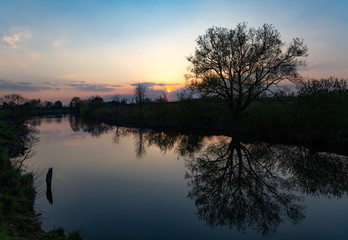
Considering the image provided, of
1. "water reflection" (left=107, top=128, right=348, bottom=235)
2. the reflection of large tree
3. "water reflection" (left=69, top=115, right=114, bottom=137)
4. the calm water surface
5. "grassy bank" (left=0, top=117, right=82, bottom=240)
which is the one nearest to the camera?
"grassy bank" (left=0, top=117, right=82, bottom=240)

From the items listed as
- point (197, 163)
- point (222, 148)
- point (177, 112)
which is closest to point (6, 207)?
point (197, 163)

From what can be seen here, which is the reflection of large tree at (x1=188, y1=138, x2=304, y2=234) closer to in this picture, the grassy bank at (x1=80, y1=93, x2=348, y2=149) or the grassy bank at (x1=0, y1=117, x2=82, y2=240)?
the grassy bank at (x1=0, y1=117, x2=82, y2=240)

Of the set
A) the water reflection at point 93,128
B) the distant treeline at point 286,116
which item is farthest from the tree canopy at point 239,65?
the water reflection at point 93,128

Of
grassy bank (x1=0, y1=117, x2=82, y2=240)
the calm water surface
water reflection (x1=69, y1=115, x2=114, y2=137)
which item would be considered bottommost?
the calm water surface

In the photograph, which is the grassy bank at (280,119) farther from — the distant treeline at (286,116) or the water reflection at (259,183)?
the water reflection at (259,183)

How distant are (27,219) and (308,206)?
1155 centimetres

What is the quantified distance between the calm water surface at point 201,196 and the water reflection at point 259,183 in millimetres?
44

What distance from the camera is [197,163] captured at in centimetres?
1805

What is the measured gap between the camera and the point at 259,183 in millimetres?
12906

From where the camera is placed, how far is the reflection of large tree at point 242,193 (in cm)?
890

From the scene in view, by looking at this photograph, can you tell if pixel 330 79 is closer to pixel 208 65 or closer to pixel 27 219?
pixel 208 65

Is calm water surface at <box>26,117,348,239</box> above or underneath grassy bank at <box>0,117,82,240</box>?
underneath

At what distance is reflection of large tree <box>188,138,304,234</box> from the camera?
29.2 ft

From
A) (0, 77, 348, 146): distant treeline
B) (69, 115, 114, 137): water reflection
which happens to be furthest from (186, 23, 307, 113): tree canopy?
(69, 115, 114, 137): water reflection
